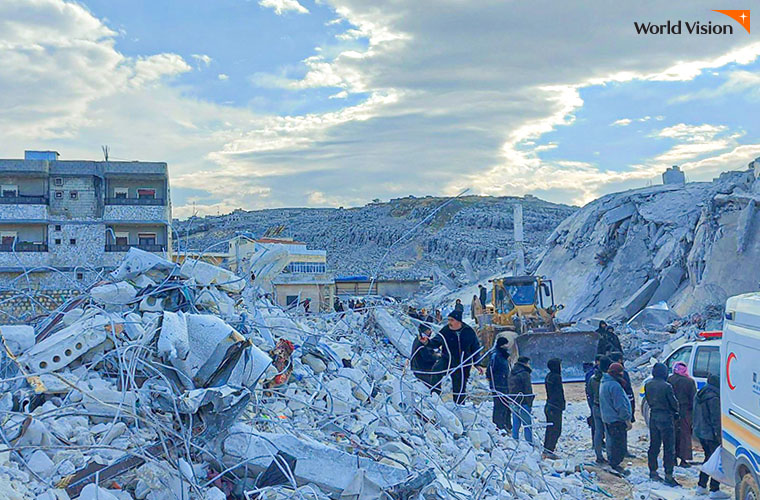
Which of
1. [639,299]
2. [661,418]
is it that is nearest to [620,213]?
[639,299]

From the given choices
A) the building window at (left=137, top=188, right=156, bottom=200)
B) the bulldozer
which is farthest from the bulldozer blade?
the building window at (left=137, top=188, right=156, bottom=200)

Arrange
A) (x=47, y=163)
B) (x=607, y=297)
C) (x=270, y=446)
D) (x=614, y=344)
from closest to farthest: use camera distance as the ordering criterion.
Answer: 1. (x=270, y=446)
2. (x=614, y=344)
3. (x=607, y=297)
4. (x=47, y=163)

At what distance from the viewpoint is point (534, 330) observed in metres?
16.8

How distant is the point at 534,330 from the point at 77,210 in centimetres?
2051

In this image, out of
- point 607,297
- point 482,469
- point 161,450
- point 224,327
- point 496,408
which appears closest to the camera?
point 161,450

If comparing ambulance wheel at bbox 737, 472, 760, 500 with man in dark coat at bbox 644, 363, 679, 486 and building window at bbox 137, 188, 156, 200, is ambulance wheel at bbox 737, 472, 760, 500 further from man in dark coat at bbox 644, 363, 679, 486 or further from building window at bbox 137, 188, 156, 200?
building window at bbox 137, 188, 156, 200

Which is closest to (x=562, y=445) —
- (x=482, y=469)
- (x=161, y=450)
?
(x=482, y=469)

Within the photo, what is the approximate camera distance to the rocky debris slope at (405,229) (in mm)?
61688

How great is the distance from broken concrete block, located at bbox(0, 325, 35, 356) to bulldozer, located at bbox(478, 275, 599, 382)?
11213 millimetres

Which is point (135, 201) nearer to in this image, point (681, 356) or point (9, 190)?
point (9, 190)

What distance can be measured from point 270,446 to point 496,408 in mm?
5214

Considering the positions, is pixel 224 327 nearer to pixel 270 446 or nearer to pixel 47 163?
pixel 270 446

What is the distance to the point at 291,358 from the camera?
247 inches

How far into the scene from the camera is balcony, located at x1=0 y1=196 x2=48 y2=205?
91.1 ft
